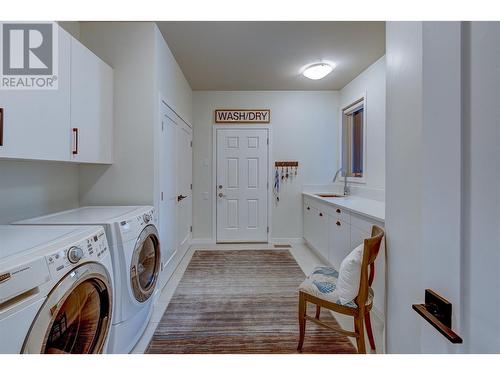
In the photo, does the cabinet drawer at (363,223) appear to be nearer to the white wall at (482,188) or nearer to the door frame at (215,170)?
the white wall at (482,188)

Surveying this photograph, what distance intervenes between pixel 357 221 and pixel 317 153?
7.80 ft

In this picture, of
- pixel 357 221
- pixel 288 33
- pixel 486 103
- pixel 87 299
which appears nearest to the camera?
pixel 486 103

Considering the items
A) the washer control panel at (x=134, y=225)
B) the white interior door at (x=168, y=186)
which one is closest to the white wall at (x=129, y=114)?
the white interior door at (x=168, y=186)

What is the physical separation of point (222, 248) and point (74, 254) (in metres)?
3.23

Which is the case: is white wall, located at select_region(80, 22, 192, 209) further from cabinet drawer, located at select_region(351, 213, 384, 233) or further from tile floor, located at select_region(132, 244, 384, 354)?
→ cabinet drawer, located at select_region(351, 213, 384, 233)

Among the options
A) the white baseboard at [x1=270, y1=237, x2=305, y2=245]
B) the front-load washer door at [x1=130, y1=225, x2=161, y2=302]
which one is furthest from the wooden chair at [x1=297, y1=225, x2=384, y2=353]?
the white baseboard at [x1=270, y1=237, x2=305, y2=245]

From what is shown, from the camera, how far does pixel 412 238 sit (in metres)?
1.13

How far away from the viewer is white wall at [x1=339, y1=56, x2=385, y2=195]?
3.23 m

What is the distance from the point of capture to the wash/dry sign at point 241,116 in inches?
178

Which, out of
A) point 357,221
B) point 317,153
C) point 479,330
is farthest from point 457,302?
point 317,153

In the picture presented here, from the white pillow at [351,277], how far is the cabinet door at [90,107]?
6.43 feet

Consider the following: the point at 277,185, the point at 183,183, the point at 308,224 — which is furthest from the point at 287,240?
the point at 183,183

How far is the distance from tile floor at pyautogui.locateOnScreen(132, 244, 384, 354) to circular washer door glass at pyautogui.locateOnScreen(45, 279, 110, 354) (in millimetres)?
600

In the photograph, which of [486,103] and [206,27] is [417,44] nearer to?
[486,103]
